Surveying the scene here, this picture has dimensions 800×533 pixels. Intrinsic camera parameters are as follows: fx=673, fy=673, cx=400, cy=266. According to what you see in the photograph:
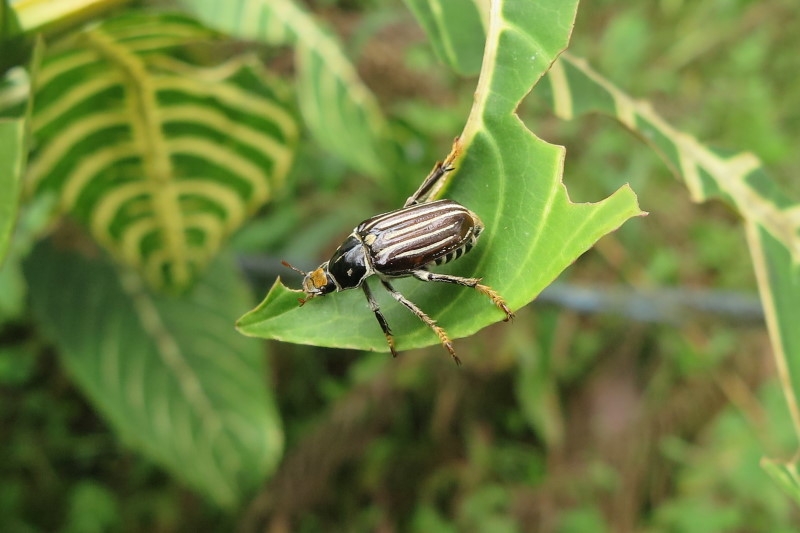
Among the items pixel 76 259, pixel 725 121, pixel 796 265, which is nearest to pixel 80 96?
pixel 76 259

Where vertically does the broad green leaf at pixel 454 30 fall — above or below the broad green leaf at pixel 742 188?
above

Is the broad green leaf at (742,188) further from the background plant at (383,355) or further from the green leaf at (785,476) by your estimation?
the background plant at (383,355)

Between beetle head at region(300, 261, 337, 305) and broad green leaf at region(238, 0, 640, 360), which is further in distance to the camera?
beetle head at region(300, 261, 337, 305)

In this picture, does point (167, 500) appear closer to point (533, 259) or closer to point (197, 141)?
point (197, 141)

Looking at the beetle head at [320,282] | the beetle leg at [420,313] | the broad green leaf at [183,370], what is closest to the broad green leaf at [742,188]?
the beetle leg at [420,313]

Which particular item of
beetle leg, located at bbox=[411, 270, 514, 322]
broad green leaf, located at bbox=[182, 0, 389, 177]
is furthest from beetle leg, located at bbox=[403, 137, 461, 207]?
broad green leaf, located at bbox=[182, 0, 389, 177]

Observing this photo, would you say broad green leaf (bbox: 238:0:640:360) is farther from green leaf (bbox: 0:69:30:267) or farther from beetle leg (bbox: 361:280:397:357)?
green leaf (bbox: 0:69:30:267)
